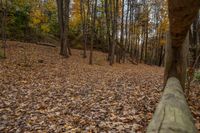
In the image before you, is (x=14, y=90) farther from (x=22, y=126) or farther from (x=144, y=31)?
(x=144, y=31)

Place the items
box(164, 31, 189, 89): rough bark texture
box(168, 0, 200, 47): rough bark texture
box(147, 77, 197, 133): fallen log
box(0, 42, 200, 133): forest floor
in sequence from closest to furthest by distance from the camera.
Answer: box(147, 77, 197, 133): fallen log < box(168, 0, 200, 47): rough bark texture < box(0, 42, 200, 133): forest floor < box(164, 31, 189, 89): rough bark texture

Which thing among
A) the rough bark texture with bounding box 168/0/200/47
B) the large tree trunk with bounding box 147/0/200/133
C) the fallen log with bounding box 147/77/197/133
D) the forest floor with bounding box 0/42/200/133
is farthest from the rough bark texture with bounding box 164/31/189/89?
the fallen log with bounding box 147/77/197/133

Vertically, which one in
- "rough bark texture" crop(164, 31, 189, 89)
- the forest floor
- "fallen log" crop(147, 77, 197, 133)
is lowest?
the forest floor

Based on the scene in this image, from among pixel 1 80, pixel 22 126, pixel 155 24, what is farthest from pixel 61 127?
pixel 155 24

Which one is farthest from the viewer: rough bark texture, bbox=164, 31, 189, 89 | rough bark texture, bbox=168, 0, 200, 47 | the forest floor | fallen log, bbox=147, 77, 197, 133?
rough bark texture, bbox=164, 31, 189, 89

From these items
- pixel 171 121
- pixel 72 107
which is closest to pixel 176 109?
pixel 171 121

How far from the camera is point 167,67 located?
21.3 ft

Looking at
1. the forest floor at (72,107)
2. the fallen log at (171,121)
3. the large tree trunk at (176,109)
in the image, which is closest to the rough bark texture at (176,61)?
the forest floor at (72,107)

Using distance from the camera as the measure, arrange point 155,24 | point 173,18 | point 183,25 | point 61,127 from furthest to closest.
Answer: point 155,24 < point 61,127 < point 183,25 < point 173,18

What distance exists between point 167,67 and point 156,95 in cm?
187

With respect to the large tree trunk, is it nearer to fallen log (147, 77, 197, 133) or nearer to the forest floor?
fallen log (147, 77, 197, 133)

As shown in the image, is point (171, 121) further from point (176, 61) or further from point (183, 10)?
point (176, 61)

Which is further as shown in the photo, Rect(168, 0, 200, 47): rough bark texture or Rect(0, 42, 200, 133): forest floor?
Rect(0, 42, 200, 133): forest floor

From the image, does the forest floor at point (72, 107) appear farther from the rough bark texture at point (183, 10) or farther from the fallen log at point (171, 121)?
the rough bark texture at point (183, 10)
